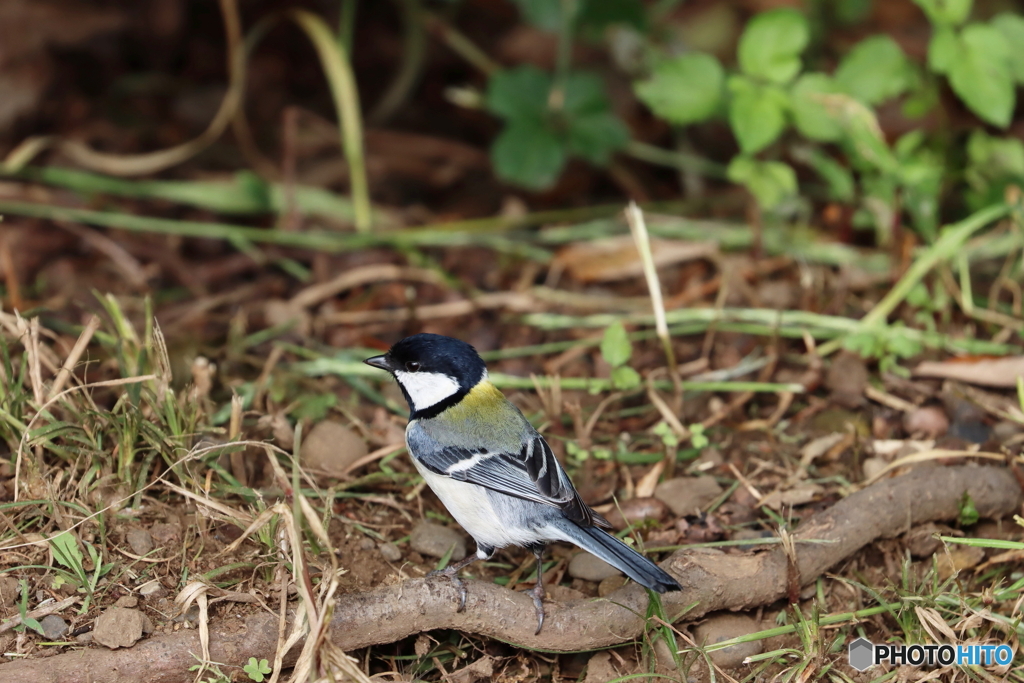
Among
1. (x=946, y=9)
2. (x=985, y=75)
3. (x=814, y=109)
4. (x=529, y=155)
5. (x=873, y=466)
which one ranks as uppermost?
(x=946, y=9)

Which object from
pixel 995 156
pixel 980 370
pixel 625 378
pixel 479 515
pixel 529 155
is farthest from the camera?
pixel 529 155

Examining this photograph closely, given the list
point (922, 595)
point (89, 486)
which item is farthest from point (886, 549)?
point (89, 486)

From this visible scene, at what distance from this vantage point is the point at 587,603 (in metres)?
2.56

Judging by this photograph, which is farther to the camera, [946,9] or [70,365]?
[946,9]

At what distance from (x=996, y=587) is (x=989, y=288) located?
1862 mm

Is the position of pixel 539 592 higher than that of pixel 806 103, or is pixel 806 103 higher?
pixel 806 103

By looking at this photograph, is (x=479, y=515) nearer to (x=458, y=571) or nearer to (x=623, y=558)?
(x=458, y=571)

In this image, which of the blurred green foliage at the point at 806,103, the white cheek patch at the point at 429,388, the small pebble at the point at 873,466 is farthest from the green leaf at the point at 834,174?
the white cheek patch at the point at 429,388

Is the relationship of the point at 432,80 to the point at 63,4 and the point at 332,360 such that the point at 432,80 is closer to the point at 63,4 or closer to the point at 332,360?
the point at 63,4

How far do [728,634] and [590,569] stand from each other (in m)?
0.45

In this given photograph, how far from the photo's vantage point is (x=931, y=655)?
248 centimetres

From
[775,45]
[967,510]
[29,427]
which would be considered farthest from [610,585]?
[775,45]

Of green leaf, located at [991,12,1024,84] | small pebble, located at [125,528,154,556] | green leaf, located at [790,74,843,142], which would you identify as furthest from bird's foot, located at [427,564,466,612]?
green leaf, located at [991,12,1024,84]

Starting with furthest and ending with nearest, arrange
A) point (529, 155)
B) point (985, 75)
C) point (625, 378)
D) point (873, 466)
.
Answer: point (529, 155) → point (985, 75) → point (625, 378) → point (873, 466)
